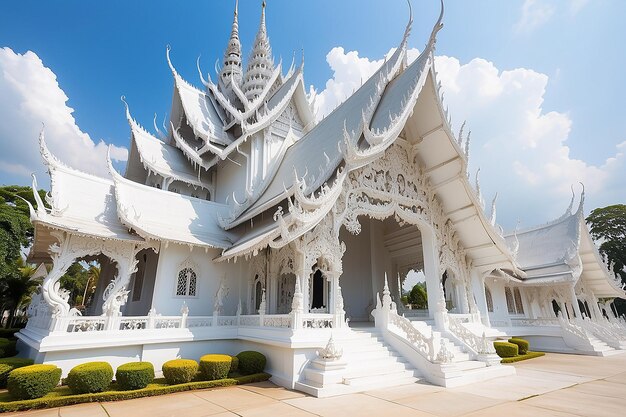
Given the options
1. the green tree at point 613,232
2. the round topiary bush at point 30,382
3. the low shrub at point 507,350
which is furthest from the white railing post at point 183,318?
the green tree at point 613,232

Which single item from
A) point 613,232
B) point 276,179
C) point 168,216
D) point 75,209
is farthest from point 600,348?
point 613,232

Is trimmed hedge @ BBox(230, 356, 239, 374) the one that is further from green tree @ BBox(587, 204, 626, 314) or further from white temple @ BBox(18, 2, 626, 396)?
green tree @ BBox(587, 204, 626, 314)

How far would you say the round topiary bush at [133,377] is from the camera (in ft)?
18.9

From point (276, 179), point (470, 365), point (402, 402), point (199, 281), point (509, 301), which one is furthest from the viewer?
point (509, 301)

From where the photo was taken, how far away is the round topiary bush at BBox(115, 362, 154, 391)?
5.77 meters

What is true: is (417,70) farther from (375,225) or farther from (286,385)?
(286,385)

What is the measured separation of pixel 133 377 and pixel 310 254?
385 cm

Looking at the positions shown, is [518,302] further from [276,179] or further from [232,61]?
[232,61]

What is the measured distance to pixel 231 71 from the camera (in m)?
20.6

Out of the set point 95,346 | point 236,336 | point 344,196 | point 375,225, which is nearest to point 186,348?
point 236,336

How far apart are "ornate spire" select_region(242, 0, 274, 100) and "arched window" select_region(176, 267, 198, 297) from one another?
11.8 meters

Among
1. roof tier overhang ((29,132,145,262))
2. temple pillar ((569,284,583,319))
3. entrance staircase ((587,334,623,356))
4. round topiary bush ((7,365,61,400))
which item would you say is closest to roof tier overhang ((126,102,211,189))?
roof tier overhang ((29,132,145,262))

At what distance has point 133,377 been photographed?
5.79 meters

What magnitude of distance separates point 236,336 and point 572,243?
49.1 feet
